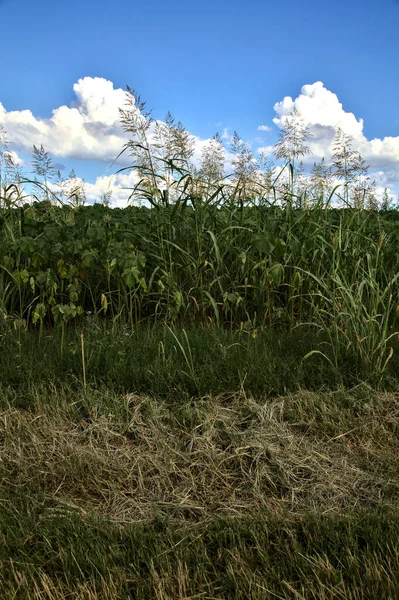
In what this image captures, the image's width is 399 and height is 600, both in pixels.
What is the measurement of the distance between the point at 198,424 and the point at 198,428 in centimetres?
2

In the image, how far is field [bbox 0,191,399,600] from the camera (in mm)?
1776

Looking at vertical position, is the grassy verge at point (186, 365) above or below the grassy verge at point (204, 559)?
above

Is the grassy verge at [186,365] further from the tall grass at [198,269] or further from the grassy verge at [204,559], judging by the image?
the grassy verge at [204,559]

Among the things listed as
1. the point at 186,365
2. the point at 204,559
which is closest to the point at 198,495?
the point at 204,559

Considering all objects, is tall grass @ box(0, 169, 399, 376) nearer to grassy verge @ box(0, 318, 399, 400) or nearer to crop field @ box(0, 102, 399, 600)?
crop field @ box(0, 102, 399, 600)

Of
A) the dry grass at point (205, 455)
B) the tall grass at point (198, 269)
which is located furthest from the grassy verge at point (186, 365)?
the tall grass at point (198, 269)

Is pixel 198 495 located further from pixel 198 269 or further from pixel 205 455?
pixel 198 269

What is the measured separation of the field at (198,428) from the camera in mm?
1776

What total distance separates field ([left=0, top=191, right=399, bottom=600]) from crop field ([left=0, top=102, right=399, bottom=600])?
0.01 meters

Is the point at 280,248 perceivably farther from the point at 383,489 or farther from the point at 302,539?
the point at 302,539

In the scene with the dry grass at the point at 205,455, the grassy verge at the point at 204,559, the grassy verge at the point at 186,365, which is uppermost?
the grassy verge at the point at 186,365

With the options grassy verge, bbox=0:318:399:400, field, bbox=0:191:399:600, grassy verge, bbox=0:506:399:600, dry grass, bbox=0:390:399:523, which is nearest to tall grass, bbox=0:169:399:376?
field, bbox=0:191:399:600

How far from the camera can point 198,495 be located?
85.4 inches

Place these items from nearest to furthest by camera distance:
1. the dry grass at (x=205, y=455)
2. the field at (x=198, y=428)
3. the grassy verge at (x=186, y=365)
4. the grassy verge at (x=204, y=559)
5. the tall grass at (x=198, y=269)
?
the grassy verge at (x=204, y=559), the field at (x=198, y=428), the dry grass at (x=205, y=455), the grassy verge at (x=186, y=365), the tall grass at (x=198, y=269)
